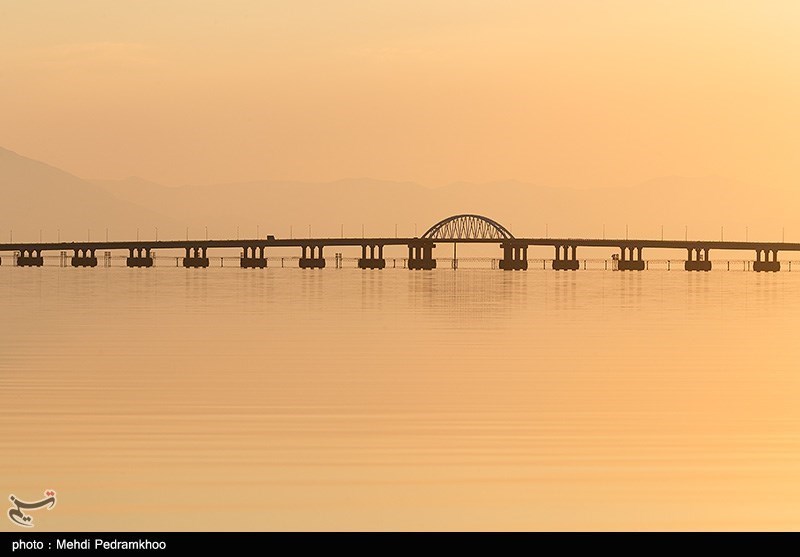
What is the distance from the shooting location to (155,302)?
91625mm

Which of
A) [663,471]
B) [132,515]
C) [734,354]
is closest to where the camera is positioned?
[132,515]

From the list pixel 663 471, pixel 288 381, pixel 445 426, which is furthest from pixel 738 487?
pixel 288 381

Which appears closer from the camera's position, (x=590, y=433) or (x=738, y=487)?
(x=738, y=487)

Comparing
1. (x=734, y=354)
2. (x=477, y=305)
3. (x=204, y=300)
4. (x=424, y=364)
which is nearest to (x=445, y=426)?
(x=424, y=364)

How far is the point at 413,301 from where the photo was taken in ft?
319

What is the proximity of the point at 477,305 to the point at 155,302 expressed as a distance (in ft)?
63.4

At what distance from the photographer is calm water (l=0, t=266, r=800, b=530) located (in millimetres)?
17984

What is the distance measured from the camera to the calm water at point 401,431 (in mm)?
17984

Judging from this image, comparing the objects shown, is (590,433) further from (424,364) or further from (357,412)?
(424,364)

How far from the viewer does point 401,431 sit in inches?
994

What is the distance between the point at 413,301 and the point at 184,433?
72.9 metres
